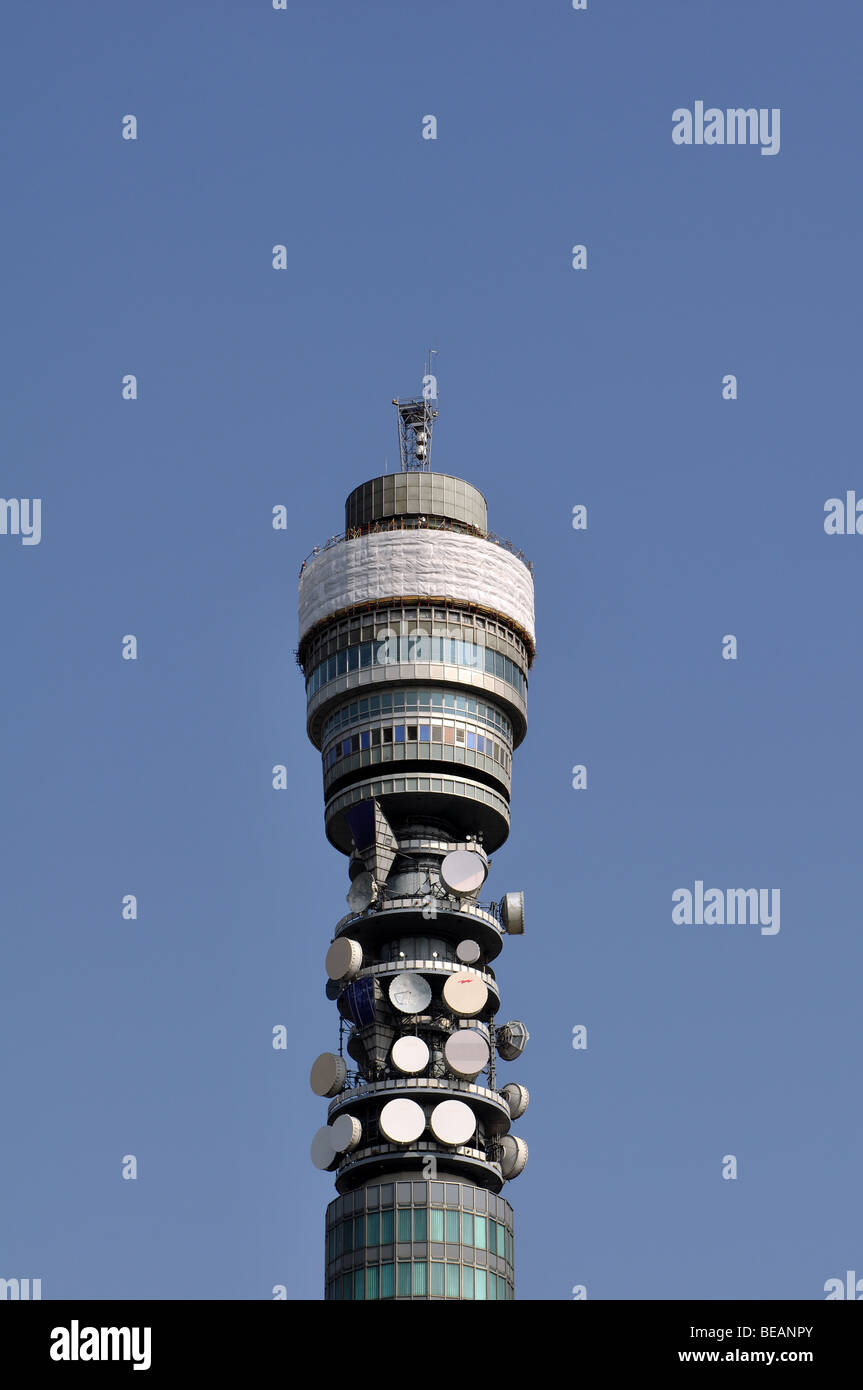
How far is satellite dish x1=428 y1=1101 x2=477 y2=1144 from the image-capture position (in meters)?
152

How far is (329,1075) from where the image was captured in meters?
157

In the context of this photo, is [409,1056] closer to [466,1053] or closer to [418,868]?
[466,1053]

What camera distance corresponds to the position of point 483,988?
157875 mm

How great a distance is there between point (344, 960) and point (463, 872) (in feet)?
36.1

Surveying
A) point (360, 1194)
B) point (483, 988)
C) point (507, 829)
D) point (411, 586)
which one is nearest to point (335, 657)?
point (411, 586)

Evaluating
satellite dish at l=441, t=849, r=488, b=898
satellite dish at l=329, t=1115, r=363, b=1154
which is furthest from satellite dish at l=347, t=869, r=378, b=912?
satellite dish at l=329, t=1115, r=363, b=1154

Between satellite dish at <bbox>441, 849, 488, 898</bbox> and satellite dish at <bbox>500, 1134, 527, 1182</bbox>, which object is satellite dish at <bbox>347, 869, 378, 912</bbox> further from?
satellite dish at <bbox>500, 1134, 527, 1182</bbox>

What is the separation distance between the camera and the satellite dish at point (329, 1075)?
156750mm

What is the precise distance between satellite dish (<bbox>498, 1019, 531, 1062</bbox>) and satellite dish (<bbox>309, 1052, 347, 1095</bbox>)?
39.7 feet

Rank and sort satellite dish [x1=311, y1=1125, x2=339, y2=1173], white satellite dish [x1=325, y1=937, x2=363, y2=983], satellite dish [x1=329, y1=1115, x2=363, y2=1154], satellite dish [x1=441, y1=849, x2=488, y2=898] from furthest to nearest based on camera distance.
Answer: satellite dish [x1=441, y1=849, x2=488, y2=898] → white satellite dish [x1=325, y1=937, x2=363, y2=983] → satellite dish [x1=311, y1=1125, x2=339, y2=1173] → satellite dish [x1=329, y1=1115, x2=363, y2=1154]
